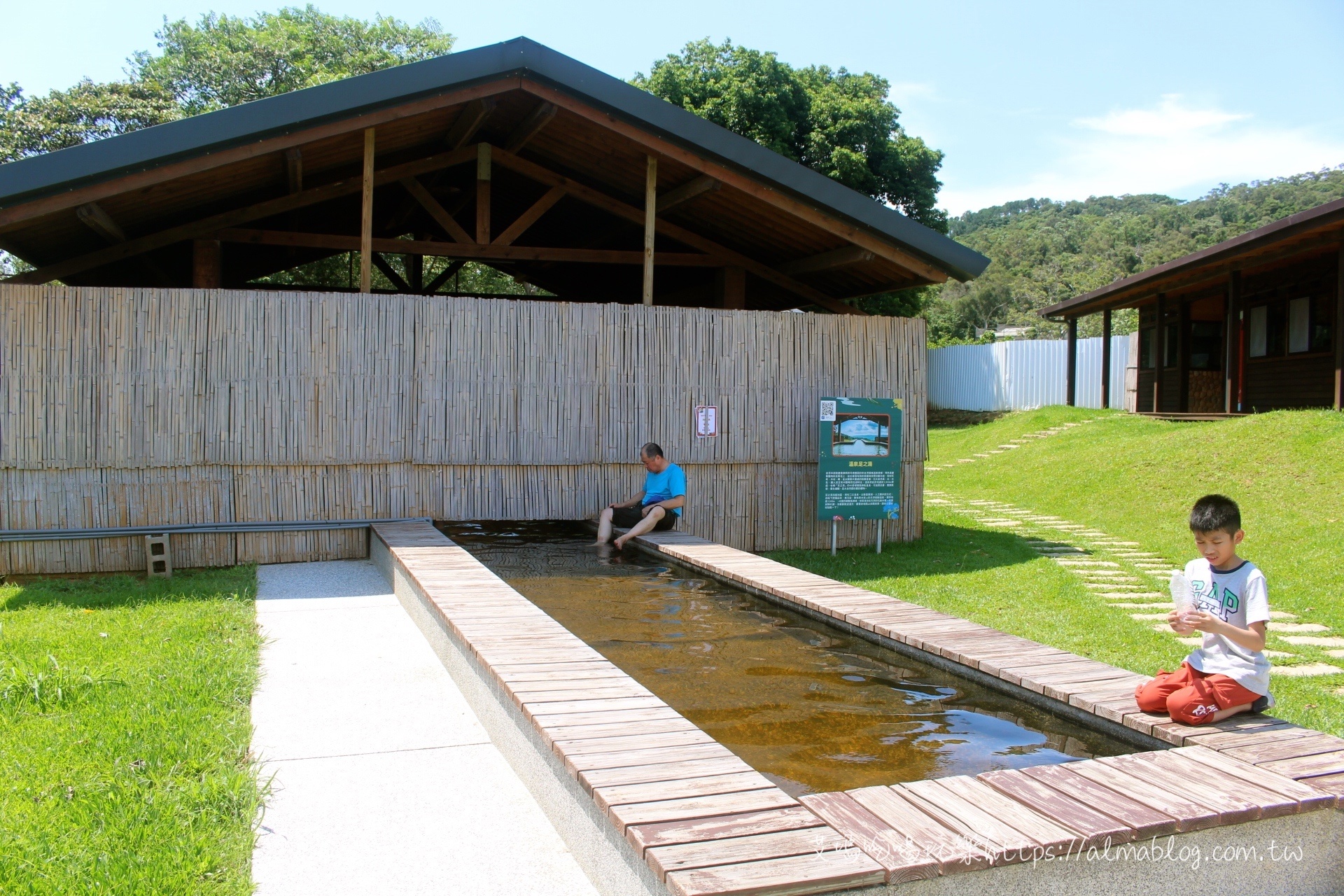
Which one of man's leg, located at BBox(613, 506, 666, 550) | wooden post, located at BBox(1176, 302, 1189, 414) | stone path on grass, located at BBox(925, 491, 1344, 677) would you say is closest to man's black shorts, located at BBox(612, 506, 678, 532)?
man's leg, located at BBox(613, 506, 666, 550)

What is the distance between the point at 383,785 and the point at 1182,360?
67.6ft

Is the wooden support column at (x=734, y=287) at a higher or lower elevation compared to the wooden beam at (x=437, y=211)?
lower

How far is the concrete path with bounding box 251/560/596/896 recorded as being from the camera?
3213 mm

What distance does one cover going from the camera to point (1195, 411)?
2116 cm

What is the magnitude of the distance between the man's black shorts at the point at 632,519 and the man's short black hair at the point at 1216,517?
599 centimetres

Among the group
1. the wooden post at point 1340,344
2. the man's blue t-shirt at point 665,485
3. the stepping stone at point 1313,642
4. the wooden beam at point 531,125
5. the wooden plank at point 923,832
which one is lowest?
the stepping stone at point 1313,642

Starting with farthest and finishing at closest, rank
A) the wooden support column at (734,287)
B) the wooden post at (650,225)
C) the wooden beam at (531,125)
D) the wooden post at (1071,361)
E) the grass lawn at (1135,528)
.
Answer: the wooden post at (1071,361), the wooden support column at (734,287), the wooden post at (650,225), the wooden beam at (531,125), the grass lawn at (1135,528)

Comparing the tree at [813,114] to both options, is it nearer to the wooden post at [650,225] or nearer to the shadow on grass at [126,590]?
the wooden post at [650,225]

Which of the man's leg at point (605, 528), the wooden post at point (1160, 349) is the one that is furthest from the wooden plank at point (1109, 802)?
the wooden post at point (1160, 349)

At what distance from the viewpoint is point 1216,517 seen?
373cm

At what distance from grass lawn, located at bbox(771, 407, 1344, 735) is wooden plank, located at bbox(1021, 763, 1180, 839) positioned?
2.12 metres

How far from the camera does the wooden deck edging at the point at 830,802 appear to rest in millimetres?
2602

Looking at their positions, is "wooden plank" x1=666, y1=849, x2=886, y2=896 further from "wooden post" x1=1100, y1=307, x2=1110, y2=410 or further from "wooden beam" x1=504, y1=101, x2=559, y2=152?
"wooden post" x1=1100, y1=307, x2=1110, y2=410

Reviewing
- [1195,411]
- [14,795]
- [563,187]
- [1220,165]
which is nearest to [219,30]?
[563,187]
